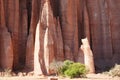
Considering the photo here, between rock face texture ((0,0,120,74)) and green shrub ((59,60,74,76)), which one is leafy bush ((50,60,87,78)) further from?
rock face texture ((0,0,120,74))

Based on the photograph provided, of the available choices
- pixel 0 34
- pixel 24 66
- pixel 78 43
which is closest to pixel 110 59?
pixel 78 43

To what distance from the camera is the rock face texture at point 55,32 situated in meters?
33.8

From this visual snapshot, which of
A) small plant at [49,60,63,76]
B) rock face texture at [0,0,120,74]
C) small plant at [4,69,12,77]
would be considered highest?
rock face texture at [0,0,120,74]

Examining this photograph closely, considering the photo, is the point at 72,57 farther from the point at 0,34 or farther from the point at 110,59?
the point at 0,34

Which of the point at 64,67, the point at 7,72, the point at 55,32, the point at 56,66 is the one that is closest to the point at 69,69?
the point at 64,67

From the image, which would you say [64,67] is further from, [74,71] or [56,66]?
[74,71]

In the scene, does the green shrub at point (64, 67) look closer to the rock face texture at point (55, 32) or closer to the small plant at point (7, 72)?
the rock face texture at point (55, 32)

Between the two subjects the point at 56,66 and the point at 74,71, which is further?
the point at 56,66

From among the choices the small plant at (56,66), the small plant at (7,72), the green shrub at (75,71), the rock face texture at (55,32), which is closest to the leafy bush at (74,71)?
the green shrub at (75,71)

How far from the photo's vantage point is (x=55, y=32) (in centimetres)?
3556

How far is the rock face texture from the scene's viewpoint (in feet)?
111

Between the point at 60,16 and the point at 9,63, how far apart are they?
781 centimetres

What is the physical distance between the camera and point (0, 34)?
3416cm

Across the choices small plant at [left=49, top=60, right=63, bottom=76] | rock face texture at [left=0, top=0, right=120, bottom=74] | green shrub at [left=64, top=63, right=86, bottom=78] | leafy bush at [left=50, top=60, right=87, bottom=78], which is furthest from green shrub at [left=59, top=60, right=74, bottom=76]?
rock face texture at [left=0, top=0, right=120, bottom=74]
